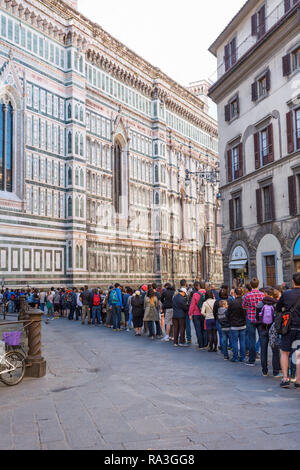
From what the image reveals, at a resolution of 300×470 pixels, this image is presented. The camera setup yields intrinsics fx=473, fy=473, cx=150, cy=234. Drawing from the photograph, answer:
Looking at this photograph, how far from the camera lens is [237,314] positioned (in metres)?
10.4

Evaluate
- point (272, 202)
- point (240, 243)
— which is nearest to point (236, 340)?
point (272, 202)

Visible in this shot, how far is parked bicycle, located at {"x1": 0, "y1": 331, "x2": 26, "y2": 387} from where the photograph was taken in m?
8.47

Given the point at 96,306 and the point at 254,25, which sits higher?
the point at 254,25

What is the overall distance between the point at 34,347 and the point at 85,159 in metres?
33.1

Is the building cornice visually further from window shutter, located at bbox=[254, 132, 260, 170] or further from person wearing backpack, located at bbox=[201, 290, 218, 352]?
person wearing backpack, located at bbox=[201, 290, 218, 352]

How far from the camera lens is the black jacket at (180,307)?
44.1ft

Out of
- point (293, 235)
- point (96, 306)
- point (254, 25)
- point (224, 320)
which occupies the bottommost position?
point (96, 306)

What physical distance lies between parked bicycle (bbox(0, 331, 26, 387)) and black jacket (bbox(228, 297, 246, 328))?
4.50 m

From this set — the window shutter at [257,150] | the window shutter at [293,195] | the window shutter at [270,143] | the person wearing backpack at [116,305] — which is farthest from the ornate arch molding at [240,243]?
the person wearing backpack at [116,305]

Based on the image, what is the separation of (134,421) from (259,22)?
23.4 meters

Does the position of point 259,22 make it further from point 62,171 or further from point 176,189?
point 176,189

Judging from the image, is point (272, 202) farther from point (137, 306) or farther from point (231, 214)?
point (137, 306)

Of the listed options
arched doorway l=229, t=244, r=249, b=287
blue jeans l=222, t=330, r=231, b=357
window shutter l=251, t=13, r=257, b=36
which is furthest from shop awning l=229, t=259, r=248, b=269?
blue jeans l=222, t=330, r=231, b=357
